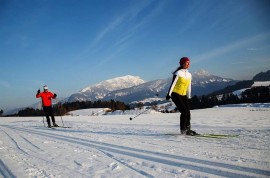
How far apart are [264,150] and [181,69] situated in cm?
379

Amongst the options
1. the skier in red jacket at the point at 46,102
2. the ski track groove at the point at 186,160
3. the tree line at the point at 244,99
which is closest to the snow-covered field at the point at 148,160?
the ski track groove at the point at 186,160

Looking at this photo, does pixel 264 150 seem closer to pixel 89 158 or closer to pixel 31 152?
pixel 89 158

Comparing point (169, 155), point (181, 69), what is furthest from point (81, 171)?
point (181, 69)

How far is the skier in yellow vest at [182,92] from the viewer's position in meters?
7.66

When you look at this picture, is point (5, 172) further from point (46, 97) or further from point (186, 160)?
point (46, 97)

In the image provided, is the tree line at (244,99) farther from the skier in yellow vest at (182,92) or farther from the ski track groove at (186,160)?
the ski track groove at (186,160)

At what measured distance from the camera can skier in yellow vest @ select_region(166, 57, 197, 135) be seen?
7.66 meters

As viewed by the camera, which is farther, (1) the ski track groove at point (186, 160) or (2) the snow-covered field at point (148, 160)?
(2) the snow-covered field at point (148, 160)

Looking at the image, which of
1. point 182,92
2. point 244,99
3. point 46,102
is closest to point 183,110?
point 182,92

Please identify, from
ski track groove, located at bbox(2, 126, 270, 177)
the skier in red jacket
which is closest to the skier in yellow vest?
ski track groove, located at bbox(2, 126, 270, 177)

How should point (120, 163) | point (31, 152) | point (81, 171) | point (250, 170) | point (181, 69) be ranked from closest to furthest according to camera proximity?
1. point (250, 170)
2. point (81, 171)
3. point (120, 163)
4. point (31, 152)
5. point (181, 69)

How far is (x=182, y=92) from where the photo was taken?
7918mm

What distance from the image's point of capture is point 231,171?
11.7 ft

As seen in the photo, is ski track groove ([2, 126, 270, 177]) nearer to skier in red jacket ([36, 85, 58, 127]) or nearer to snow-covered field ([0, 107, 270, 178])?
snow-covered field ([0, 107, 270, 178])
